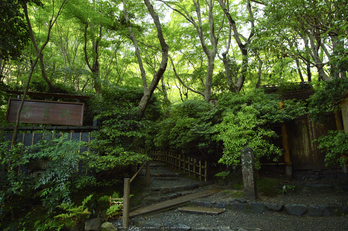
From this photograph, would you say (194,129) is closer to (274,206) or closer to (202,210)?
(202,210)

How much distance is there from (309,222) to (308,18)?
6198 millimetres

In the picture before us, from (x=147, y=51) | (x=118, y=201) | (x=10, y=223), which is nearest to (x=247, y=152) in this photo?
(x=118, y=201)

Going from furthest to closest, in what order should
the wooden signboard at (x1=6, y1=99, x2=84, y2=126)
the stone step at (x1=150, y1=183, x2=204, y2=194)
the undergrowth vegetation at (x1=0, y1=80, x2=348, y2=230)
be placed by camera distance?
the stone step at (x1=150, y1=183, x2=204, y2=194), the wooden signboard at (x1=6, y1=99, x2=84, y2=126), the undergrowth vegetation at (x1=0, y1=80, x2=348, y2=230)

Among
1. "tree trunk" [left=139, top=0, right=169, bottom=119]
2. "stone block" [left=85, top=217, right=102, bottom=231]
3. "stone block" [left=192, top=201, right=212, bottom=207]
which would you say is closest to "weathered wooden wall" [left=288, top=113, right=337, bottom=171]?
"stone block" [left=192, top=201, right=212, bottom=207]

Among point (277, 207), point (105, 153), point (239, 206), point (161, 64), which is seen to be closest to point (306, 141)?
point (277, 207)

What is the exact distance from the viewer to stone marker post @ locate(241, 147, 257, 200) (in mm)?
6872

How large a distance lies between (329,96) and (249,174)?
3572mm

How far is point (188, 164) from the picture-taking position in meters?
11.9

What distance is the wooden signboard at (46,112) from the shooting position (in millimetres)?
7094

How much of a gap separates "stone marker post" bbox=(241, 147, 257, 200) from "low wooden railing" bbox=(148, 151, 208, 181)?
351cm

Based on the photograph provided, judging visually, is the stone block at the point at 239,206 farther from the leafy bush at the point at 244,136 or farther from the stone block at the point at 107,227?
the stone block at the point at 107,227

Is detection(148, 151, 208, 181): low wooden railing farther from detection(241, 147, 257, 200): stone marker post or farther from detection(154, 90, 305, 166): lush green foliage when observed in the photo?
detection(241, 147, 257, 200): stone marker post

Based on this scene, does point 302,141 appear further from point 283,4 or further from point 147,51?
point 147,51

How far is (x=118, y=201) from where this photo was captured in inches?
258
